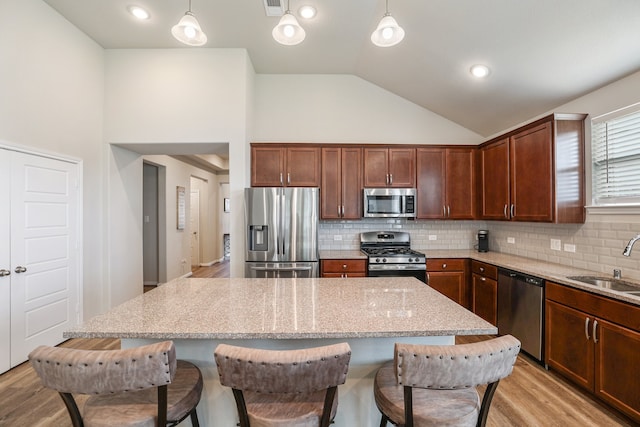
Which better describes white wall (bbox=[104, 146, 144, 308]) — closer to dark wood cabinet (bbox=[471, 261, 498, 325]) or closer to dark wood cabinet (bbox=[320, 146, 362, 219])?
dark wood cabinet (bbox=[320, 146, 362, 219])

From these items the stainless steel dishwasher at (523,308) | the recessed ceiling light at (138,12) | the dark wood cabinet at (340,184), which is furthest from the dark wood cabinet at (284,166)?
the stainless steel dishwasher at (523,308)

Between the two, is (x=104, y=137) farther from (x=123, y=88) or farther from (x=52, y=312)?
(x=52, y=312)

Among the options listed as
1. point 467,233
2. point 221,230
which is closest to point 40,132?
point 467,233

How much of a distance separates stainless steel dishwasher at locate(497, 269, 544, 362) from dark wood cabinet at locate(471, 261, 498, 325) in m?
0.08

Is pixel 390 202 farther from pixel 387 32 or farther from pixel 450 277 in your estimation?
pixel 387 32

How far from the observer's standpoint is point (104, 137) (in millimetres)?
3734

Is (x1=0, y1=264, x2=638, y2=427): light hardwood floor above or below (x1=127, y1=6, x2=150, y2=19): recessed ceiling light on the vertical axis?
below

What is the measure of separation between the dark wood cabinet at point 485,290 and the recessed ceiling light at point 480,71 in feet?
6.90

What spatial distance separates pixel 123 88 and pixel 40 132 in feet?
3.80

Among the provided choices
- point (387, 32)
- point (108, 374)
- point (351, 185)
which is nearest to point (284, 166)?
point (351, 185)

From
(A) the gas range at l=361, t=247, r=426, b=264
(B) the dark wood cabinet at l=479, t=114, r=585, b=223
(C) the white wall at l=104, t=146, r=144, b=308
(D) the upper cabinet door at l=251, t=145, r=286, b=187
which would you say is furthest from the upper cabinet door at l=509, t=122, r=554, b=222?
(C) the white wall at l=104, t=146, r=144, b=308

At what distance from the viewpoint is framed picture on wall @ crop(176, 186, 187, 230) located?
6277 millimetres

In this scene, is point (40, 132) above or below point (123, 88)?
below

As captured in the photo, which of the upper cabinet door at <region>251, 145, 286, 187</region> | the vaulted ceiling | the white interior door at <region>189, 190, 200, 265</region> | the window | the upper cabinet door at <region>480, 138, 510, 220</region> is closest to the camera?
the vaulted ceiling
